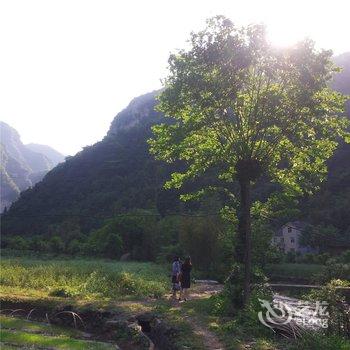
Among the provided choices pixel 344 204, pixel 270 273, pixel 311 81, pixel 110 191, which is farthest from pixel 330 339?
pixel 110 191

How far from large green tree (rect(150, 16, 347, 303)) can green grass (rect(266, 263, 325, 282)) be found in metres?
31.6

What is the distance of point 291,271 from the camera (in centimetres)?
5281

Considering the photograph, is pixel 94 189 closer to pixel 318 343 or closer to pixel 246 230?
pixel 246 230

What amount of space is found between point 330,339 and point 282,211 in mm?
10315

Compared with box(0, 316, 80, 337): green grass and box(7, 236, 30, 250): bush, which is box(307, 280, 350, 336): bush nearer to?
box(0, 316, 80, 337): green grass

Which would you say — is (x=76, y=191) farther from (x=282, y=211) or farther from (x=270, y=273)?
(x=282, y=211)

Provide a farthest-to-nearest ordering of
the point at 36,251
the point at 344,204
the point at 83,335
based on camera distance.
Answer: the point at 344,204 < the point at 36,251 < the point at 83,335

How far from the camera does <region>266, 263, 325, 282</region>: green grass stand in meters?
50.7

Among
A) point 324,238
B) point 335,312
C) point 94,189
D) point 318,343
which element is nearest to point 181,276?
point 335,312

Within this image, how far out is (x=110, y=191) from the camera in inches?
4567

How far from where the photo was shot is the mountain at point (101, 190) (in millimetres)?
96562

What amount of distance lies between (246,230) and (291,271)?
35.6 meters

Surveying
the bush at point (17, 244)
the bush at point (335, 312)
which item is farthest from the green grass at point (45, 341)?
the bush at point (17, 244)
